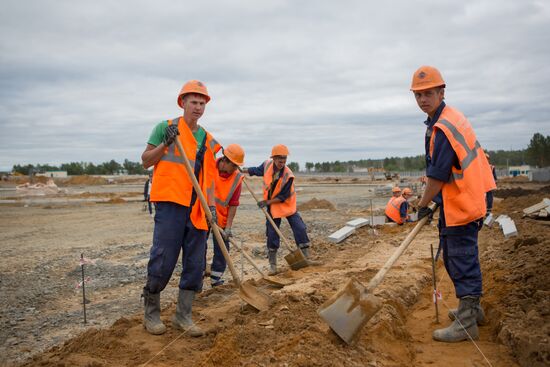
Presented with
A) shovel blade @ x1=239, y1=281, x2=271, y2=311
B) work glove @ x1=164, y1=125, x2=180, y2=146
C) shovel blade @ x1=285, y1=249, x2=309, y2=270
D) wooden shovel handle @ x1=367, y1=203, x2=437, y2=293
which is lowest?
shovel blade @ x1=285, y1=249, x2=309, y2=270

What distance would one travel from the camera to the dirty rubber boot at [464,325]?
3672 millimetres

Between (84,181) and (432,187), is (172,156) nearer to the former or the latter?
(432,187)

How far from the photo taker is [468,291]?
3654 millimetres

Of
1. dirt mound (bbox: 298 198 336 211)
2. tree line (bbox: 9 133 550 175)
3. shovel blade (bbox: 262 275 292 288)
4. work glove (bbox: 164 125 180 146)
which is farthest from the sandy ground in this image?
tree line (bbox: 9 133 550 175)

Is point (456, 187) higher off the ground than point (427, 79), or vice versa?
point (427, 79)

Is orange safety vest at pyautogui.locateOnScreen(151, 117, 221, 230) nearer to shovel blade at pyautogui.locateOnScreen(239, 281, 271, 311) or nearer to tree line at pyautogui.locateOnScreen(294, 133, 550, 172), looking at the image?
shovel blade at pyautogui.locateOnScreen(239, 281, 271, 311)

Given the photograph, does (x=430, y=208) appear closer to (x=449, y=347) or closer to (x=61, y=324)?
(x=449, y=347)

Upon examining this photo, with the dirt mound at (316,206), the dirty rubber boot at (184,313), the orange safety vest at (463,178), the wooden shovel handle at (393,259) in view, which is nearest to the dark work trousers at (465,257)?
the orange safety vest at (463,178)

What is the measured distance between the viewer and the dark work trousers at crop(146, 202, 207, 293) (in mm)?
3859

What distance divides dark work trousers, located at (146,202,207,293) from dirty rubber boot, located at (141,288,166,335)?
7cm

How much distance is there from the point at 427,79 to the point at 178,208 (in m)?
2.43

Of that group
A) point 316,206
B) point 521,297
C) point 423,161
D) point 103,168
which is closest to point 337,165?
point 423,161

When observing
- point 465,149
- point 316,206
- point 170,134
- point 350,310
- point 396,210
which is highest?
point 170,134

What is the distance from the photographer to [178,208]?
3924 millimetres
